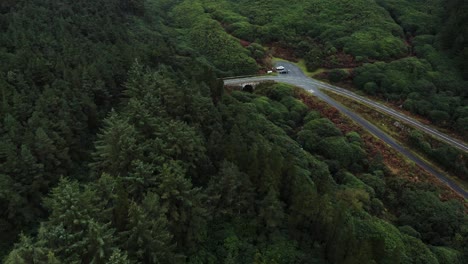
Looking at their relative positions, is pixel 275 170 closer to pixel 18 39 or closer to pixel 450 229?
pixel 450 229

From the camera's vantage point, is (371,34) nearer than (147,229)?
No

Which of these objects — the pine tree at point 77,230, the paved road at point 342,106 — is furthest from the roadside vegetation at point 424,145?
the pine tree at point 77,230

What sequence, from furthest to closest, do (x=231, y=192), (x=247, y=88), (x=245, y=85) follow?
(x=245, y=85), (x=247, y=88), (x=231, y=192)

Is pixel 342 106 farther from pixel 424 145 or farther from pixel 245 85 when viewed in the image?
pixel 245 85

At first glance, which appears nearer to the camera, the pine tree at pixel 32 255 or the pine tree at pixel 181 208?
the pine tree at pixel 32 255

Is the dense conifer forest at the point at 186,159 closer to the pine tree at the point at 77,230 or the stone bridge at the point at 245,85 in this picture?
the pine tree at the point at 77,230

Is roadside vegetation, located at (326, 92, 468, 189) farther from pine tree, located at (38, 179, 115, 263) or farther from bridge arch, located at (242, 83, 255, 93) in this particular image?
pine tree, located at (38, 179, 115, 263)

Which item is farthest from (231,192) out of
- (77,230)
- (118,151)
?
(77,230)

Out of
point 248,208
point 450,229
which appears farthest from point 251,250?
point 450,229
